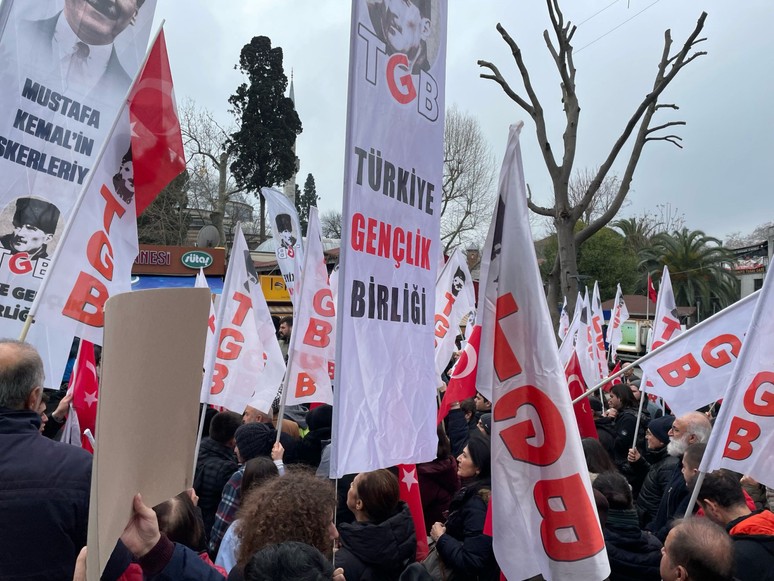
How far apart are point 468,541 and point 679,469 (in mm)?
2046

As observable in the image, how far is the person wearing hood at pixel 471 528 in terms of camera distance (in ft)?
12.0

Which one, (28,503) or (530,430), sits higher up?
(530,430)

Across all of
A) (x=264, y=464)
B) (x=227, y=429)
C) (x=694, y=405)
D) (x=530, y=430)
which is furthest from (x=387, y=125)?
(x=694, y=405)

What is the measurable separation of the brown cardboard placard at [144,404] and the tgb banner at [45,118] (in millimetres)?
2122

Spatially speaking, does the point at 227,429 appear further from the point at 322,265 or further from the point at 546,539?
the point at 546,539

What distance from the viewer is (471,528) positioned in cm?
384

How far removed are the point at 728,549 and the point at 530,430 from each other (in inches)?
33.8

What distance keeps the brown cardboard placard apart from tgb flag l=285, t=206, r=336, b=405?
3.31 meters

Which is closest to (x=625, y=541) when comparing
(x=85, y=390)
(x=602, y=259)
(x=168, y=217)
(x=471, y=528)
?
(x=471, y=528)

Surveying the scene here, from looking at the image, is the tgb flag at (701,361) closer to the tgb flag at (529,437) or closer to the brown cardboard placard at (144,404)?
the tgb flag at (529,437)

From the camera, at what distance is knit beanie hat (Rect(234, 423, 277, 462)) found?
4926 millimetres

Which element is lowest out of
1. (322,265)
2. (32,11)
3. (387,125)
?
(322,265)

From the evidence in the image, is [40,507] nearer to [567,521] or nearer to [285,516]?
[285,516]

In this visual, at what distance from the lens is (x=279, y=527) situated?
2.52 meters
